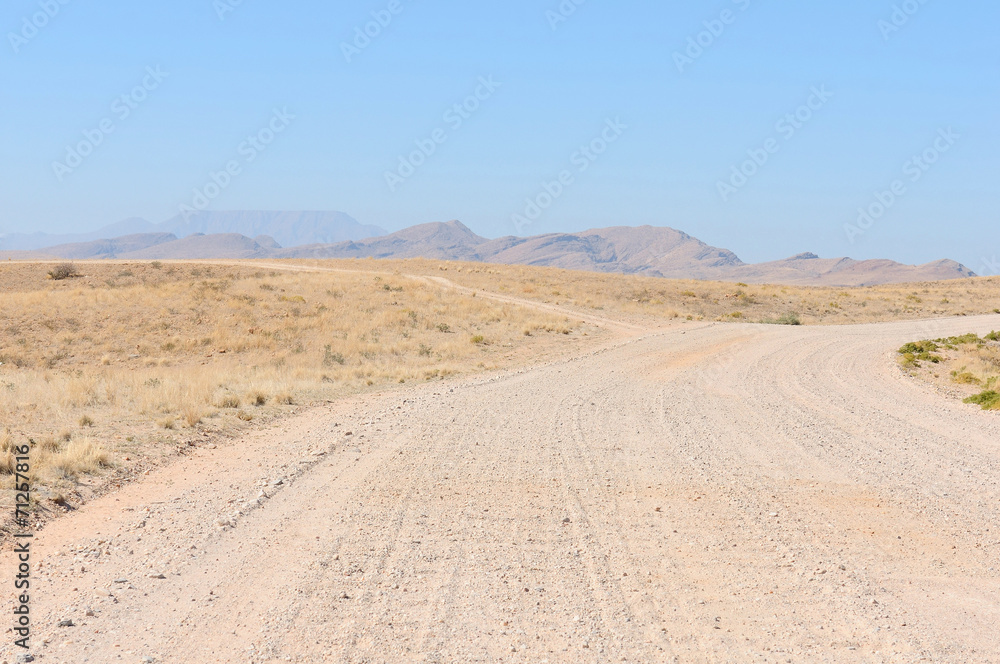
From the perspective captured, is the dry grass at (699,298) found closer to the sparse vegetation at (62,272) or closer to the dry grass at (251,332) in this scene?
the dry grass at (251,332)

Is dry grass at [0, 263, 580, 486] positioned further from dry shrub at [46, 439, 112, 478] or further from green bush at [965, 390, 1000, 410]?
green bush at [965, 390, 1000, 410]

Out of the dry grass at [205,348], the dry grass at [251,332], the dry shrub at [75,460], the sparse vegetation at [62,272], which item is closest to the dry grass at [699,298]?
the dry grass at [251,332]

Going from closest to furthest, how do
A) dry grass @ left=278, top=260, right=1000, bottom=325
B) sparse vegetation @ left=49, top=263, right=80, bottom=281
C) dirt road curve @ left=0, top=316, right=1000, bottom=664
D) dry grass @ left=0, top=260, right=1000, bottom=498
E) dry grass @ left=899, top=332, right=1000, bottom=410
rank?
dirt road curve @ left=0, top=316, right=1000, bottom=664 < dry grass @ left=0, top=260, right=1000, bottom=498 < dry grass @ left=899, top=332, right=1000, bottom=410 < dry grass @ left=278, top=260, right=1000, bottom=325 < sparse vegetation @ left=49, top=263, right=80, bottom=281

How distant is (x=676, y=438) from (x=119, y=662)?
28.6 ft

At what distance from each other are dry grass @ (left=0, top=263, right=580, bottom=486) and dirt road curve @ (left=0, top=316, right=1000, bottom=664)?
2045mm

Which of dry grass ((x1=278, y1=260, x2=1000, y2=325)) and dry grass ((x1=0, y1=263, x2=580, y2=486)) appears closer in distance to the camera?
dry grass ((x1=0, y1=263, x2=580, y2=486))

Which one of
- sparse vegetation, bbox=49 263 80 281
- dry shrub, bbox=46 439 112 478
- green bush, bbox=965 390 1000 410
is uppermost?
sparse vegetation, bbox=49 263 80 281

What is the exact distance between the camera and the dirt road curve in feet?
17.0

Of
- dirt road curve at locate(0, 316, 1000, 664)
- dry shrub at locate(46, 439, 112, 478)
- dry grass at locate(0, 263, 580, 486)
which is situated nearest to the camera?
dirt road curve at locate(0, 316, 1000, 664)

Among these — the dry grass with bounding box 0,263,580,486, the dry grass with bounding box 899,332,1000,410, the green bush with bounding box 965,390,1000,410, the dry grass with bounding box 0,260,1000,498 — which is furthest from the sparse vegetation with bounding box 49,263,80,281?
the green bush with bounding box 965,390,1000,410

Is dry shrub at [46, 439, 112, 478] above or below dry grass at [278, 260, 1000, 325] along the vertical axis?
below

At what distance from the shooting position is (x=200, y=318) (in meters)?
29.5

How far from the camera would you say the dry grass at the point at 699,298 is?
40.8 m

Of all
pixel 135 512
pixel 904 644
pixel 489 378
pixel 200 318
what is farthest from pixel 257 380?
pixel 904 644
